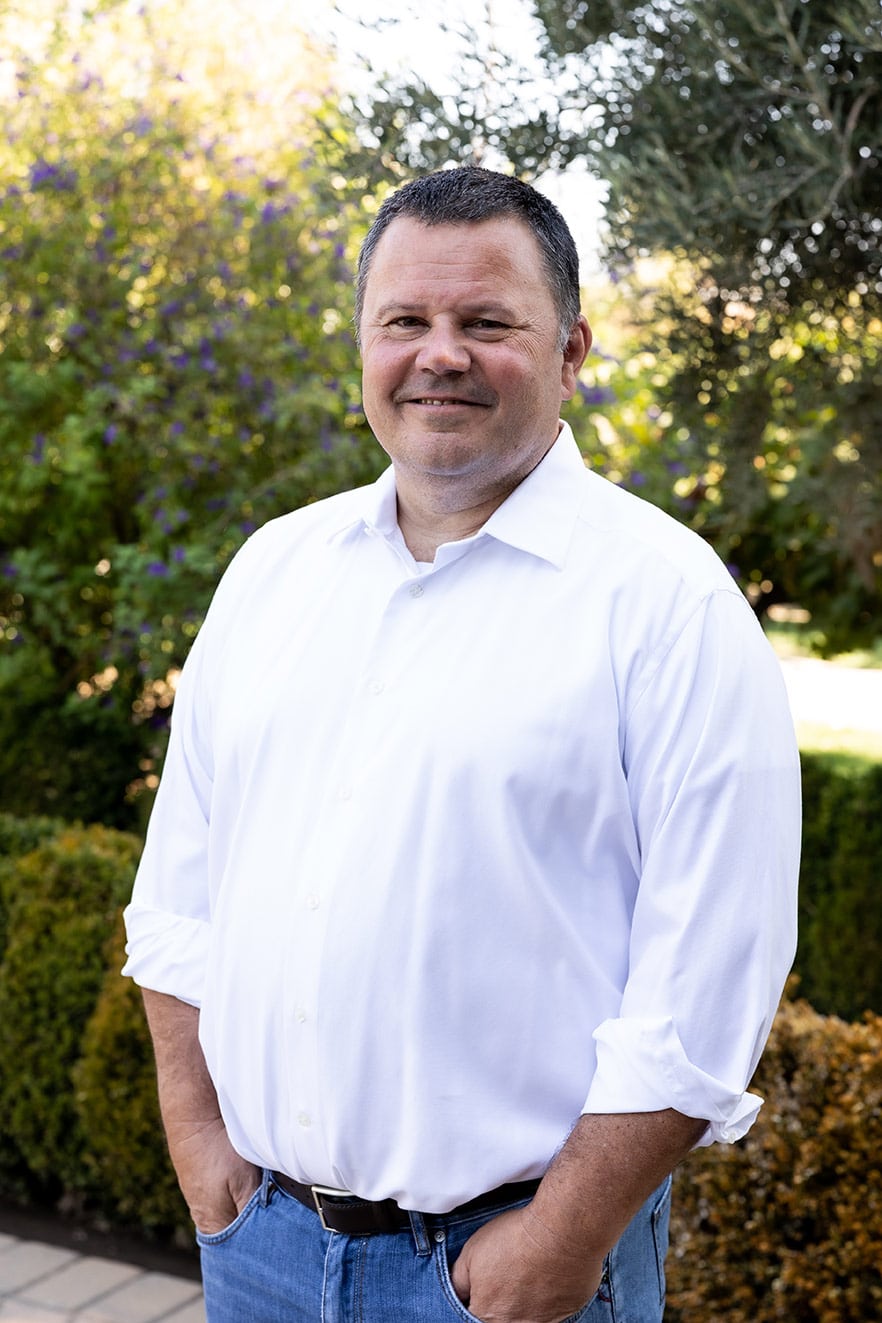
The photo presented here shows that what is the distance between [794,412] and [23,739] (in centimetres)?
348

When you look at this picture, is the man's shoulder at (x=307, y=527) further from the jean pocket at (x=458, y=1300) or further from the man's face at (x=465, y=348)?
the jean pocket at (x=458, y=1300)

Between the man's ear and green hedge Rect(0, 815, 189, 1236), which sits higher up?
the man's ear

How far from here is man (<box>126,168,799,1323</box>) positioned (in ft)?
4.83

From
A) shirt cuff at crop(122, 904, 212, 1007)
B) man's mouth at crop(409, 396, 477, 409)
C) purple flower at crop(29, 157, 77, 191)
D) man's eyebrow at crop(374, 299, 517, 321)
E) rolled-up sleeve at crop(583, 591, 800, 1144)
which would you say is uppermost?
purple flower at crop(29, 157, 77, 191)

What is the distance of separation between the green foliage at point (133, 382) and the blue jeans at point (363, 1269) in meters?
3.28

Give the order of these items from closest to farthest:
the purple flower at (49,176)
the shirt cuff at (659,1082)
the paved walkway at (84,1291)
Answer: the shirt cuff at (659,1082) < the paved walkway at (84,1291) < the purple flower at (49,176)

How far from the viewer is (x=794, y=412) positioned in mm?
3787

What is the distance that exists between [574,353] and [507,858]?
2.23 feet

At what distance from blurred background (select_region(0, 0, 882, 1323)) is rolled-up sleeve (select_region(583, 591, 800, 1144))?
1.33 metres

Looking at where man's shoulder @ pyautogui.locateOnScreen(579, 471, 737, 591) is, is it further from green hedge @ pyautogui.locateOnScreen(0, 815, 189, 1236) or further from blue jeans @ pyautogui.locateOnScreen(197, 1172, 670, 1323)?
green hedge @ pyautogui.locateOnScreen(0, 815, 189, 1236)

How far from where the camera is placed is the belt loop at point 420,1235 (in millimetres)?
1592

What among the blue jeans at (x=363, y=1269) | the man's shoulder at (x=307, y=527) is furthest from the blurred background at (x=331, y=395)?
the man's shoulder at (x=307, y=527)

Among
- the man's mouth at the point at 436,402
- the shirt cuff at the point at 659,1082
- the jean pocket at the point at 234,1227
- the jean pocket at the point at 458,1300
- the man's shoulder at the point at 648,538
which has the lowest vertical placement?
the jean pocket at the point at 234,1227

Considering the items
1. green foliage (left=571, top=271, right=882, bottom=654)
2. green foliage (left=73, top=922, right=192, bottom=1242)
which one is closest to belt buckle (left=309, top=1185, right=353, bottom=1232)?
green foliage (left=73, top=922, right=192, bottom=1242)
